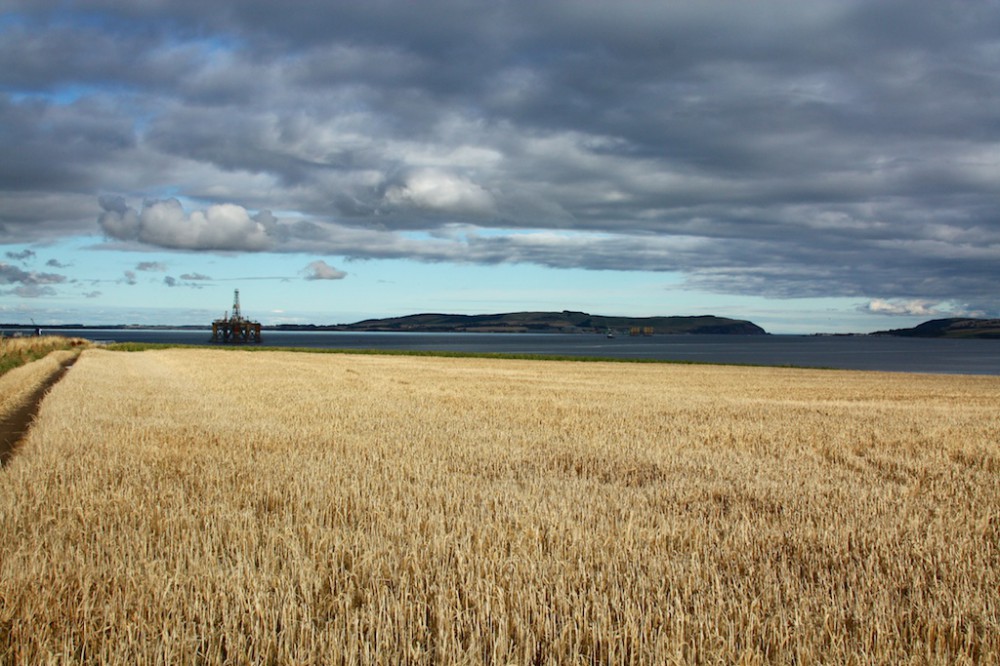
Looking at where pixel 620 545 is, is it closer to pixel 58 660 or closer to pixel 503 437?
pixel 58 660

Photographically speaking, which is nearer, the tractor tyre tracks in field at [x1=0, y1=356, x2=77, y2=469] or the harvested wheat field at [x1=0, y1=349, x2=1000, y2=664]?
the harvested wheat field at [x1=0, y1=349, x2=1000, y2=664]

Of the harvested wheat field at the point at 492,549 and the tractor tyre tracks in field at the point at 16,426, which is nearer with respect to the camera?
the harvested wheat field at the point at 492,549

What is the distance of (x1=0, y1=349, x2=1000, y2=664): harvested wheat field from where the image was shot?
211 inches

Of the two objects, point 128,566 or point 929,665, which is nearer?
point 929,665

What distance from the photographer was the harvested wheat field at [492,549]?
17.6 feet

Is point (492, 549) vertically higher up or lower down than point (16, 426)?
higher up

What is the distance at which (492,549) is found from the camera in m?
7.29

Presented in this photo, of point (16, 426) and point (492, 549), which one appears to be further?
point (16, 426)

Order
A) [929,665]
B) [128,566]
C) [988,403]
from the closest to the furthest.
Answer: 1. [929,665]
2. [128,566]
3. [988,403]

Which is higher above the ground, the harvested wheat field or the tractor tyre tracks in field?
the harvested wheat field

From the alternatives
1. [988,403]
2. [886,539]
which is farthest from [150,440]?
[988,403]

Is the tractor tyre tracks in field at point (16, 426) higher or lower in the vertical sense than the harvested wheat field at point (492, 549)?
lower

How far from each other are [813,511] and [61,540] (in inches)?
341

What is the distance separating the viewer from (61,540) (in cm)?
760
